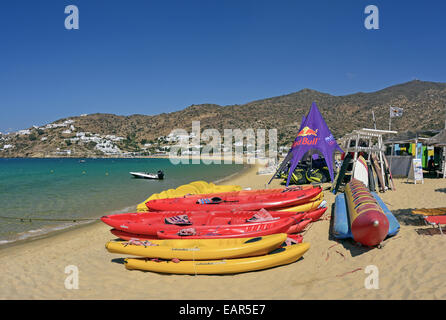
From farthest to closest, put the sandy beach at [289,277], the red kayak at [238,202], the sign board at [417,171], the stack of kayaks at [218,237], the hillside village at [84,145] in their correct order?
the hillside village at [84,145]
the sign board at [417,171]
the red kayak at [238,202]
the stack of kayaks at [218,237]
the sandy beach at [289,277]

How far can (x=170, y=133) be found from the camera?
4080 inches

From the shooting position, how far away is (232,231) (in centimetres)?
621

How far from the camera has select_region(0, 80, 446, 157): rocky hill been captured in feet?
207

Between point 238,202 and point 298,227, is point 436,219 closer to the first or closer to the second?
point 298,227

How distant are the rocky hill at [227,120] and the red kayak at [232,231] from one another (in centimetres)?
5471

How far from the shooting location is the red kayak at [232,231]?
6.02 m

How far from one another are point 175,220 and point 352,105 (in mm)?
78491

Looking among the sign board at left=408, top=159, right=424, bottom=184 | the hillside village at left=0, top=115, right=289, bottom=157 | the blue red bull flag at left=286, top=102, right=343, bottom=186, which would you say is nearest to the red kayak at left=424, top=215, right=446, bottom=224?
the blue red bull flag at left=286, top=102, right=343, bottom=186

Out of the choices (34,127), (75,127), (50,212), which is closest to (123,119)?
(75,127)

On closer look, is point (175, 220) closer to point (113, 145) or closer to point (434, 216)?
point (434, 216)

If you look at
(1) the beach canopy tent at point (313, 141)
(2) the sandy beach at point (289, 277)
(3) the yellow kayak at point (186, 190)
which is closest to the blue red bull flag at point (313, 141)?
(1) the beach canopy tent at point (313, 141)

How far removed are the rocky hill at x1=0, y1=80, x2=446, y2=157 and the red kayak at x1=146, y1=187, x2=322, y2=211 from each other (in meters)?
52.0

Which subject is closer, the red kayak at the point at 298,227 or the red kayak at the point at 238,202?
the red kayak at the point at 298,227

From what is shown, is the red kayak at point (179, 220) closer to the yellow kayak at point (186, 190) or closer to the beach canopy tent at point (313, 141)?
the yellow kayak at point (186, 190)
